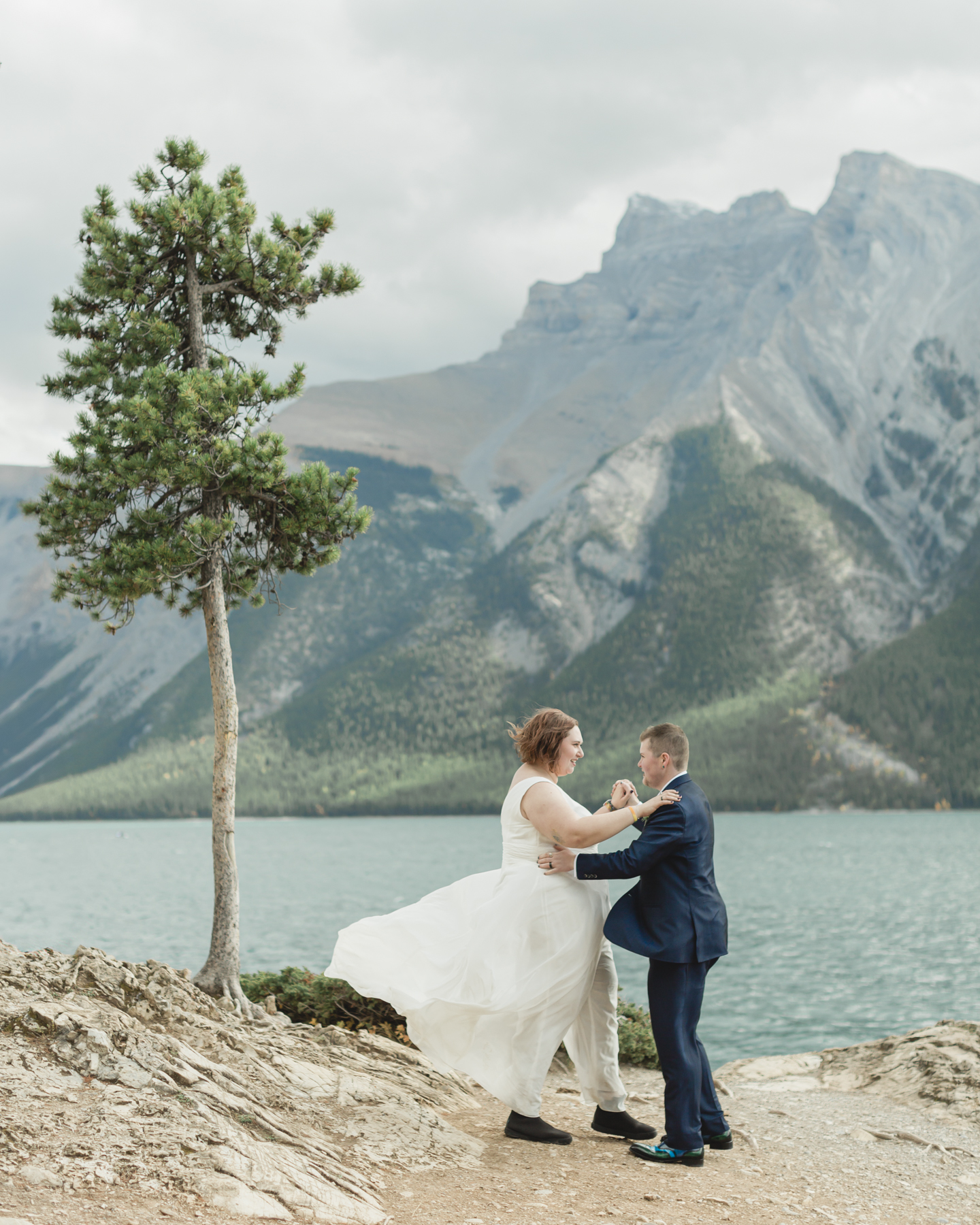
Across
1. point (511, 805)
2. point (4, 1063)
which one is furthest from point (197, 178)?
point (4, 1063)

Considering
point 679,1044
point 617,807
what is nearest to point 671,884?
point 617,807

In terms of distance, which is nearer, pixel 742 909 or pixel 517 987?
pixel 517 987

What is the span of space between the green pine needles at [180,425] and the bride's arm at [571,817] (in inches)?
226

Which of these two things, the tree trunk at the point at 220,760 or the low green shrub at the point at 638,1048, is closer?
the tree trunk at the point at 220,760

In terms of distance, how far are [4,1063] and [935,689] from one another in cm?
19071

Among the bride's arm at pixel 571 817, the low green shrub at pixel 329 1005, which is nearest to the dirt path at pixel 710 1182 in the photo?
the bride's arm at pixel 571 817

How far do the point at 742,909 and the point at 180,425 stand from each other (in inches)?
1746

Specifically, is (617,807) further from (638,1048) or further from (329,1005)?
(638,1048)

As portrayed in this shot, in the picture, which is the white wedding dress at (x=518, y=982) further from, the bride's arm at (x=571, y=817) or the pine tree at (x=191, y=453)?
the pine tree at (x=191, y=453)

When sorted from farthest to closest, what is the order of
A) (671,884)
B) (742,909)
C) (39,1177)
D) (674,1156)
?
1. (742,909)
2. (671,884)
3. (674,1156)
4. (39,1177)

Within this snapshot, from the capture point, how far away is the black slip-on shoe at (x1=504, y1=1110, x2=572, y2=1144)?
7.43 meters

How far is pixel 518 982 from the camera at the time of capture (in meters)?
7.27

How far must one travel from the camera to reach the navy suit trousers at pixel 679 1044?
280 inches

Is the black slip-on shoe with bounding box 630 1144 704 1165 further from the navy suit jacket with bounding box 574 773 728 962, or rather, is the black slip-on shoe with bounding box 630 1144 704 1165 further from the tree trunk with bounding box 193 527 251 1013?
the tree trunk with bounding box 193 527 251 1013
